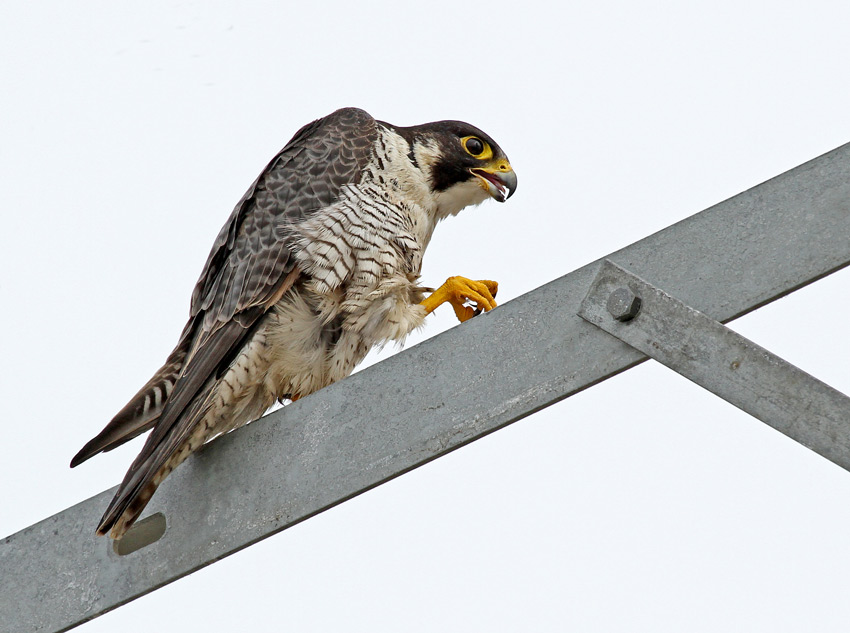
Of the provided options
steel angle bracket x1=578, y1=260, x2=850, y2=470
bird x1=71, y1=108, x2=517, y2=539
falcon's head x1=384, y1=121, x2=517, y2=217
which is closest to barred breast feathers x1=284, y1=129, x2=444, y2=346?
bird x1=71, y1=108, x2=517, y2=539

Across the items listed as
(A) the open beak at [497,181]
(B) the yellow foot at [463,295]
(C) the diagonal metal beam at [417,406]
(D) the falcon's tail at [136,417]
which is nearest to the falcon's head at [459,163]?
(A) the open beak at [497,181]

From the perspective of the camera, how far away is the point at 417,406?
7.13 feet

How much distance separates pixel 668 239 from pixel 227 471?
1148 millimetres

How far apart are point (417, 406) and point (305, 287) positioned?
1.36m

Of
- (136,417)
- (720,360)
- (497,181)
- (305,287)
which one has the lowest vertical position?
(720,360)

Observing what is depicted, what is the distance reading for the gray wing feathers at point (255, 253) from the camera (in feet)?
9.75

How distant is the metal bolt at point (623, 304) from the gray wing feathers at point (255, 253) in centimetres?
130

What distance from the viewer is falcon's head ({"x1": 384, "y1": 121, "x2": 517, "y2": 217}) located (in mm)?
4043

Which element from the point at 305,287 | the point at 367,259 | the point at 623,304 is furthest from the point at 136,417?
the point at 623,304

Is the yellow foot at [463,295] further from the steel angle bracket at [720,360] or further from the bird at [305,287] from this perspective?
the steel angle bracket at [720,360]

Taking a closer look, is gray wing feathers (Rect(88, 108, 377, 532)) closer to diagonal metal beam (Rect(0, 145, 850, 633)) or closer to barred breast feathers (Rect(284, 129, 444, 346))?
barred breast feathers (Rect(284, 129, 444, 346))

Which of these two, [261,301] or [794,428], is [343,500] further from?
[261,301]

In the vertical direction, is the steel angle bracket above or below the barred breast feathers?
below

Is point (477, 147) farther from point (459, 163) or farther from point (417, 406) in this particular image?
point (417, 406)
